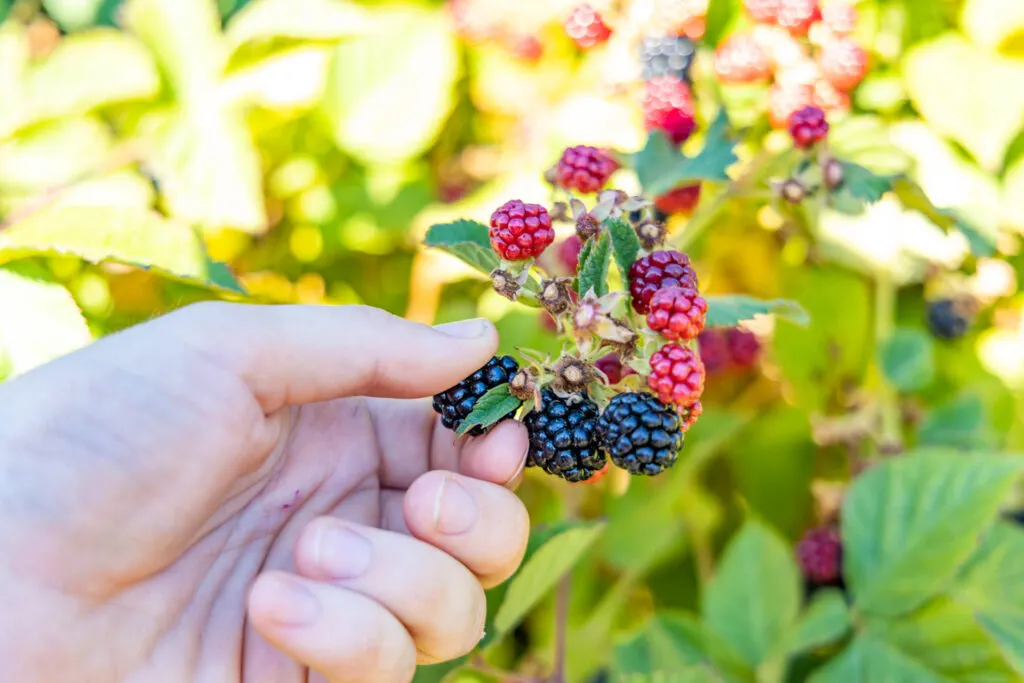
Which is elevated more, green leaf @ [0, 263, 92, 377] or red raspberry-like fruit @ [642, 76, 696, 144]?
green leaf @ [0, 263, 92, 377]

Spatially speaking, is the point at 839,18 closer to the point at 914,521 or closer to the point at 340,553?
the point at 914,521

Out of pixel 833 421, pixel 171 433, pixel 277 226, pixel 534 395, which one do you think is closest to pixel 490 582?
pixel 534 395

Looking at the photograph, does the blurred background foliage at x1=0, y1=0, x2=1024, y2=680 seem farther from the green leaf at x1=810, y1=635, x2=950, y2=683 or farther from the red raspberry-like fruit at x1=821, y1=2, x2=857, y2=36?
the green leaf at x1=810, y1=635, x2=950, y2=683

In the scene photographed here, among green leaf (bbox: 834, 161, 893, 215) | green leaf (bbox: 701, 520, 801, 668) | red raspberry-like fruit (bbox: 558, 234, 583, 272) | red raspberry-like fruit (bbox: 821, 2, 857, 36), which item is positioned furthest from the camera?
red raspberry-like fruit (bbox: 821, 2, 857, 36)

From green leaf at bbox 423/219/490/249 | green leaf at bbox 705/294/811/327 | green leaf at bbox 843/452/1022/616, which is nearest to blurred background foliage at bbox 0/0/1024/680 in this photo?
green leaf at bbox 843/452/1022/616

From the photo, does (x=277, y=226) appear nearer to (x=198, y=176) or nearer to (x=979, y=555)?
(x=198, y=176)

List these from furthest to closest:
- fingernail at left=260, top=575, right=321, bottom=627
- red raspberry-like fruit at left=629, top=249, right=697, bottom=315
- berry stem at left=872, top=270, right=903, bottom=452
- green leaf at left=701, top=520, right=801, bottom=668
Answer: berry stem at left=872, top=270, right=903, bottom=452, green leaf at left=701, top=520, right=801, bottom=668, red raspberry-like fruit at left=629, top=249, right=697, bottom=315, fingernail at left=260, top=575, right=321, bottom=627

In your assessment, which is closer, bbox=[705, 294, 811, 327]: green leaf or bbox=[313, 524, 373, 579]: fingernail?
bbox=[313, 524, 373, 579]: fingernail
